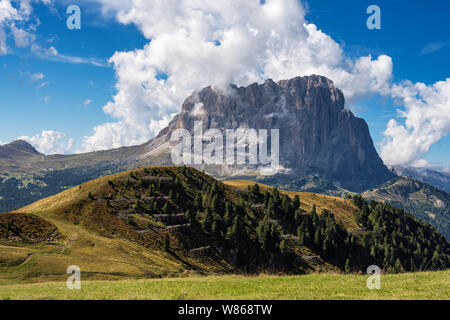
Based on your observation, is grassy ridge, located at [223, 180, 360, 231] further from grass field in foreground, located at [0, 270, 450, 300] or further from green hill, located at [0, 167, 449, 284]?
grass field in foreground, located at [0, 270, 450, 300]

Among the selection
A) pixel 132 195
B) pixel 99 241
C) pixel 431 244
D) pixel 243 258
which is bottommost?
pixel 431 244

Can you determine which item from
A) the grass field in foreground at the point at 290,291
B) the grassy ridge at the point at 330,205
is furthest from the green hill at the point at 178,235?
the grass field in foreground at the point at 290,291

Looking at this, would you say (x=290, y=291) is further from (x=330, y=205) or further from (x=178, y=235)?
(x=330, y=205)

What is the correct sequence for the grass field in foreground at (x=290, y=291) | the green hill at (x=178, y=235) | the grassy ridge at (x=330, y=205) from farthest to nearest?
the grassy ridge at (x=330, y=205) → the green hill at (x=178, y=235) → the grass field in foreground at (x=290, y=291)

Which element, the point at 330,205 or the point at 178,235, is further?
the point at 330,205

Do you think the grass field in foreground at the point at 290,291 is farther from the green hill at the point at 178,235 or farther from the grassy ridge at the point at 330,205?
the grassy ridge at the point at 330,205

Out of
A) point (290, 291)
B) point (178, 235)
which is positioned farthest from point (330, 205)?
point (290, 291)

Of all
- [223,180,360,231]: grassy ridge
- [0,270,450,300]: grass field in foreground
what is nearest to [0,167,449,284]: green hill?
[223,180,360,231]: grassy ridge

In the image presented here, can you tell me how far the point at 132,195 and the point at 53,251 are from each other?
42704 millimetres
